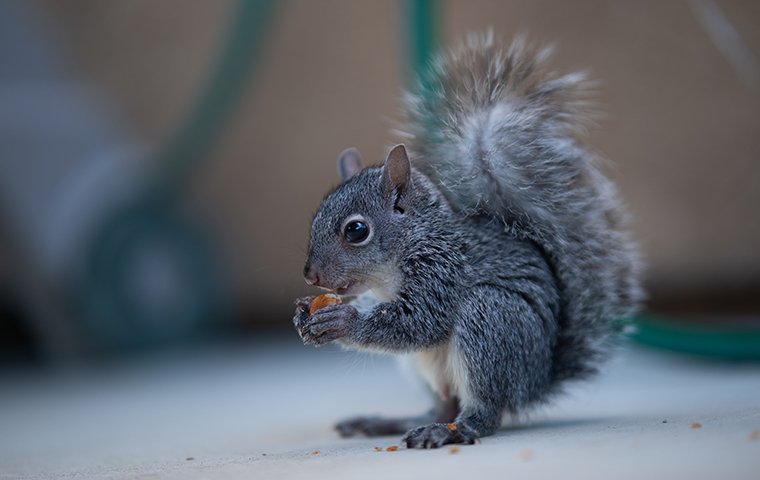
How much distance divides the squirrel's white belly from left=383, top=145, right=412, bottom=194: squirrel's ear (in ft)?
0.83

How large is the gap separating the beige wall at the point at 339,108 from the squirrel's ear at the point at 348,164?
1.07 metres

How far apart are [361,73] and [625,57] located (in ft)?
3.39

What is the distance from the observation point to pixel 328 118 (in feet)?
11.2

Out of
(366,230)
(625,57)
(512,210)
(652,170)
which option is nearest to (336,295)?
(366,230)

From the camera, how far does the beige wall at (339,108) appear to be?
2.70 metres

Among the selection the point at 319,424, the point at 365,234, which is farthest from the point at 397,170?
the point at 319,424

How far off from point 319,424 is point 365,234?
52cm

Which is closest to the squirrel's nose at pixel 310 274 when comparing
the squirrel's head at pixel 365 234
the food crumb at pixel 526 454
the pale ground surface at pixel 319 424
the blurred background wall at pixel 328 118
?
the squirrel's head at pixel 365 234

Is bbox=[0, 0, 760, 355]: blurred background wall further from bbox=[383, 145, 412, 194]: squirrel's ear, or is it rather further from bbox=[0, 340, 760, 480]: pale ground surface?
bbox=[383, 145, 412, 194]: squirrel's ear

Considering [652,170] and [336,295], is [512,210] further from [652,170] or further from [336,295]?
[652,170]

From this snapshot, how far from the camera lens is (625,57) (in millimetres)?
2727

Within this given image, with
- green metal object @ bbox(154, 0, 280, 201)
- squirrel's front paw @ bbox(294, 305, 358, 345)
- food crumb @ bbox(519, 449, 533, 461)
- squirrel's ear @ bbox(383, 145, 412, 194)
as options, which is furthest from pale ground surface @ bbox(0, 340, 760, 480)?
green metal object @ bbox(154, 0, 280, 201)

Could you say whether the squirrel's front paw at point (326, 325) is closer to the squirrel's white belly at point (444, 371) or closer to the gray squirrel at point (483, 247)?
the gray squirrel at point (483, 247)

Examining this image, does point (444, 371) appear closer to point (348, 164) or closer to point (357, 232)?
point (357, 232)
